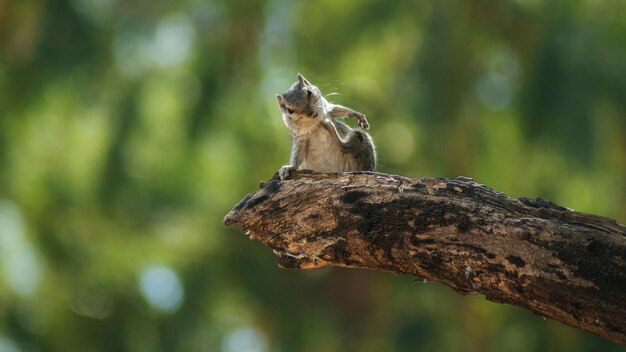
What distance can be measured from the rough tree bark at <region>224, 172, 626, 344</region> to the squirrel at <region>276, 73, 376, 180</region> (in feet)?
2.70

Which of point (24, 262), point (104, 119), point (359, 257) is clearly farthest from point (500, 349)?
point (359, 257)

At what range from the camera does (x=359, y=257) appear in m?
4.46

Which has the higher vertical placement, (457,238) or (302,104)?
(302,104)

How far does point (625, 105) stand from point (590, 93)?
84cm

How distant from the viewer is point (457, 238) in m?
4.21

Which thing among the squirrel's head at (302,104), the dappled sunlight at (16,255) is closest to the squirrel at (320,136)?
the squirrel's head at (302,104)

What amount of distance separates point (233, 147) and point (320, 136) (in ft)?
30.6

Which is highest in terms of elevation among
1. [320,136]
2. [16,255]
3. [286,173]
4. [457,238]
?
[16,255]

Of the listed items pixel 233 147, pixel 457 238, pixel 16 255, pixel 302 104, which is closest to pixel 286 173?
pixel 302 104

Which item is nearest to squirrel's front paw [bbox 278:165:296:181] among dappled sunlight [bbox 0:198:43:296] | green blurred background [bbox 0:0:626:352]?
green blurred background [bbox 0:0:626:352]

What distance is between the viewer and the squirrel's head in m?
5.54

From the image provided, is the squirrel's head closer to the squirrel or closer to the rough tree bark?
the squirrel

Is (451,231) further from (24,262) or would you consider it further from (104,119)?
(24,262)

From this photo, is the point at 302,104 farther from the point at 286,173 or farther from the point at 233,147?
the point at 233,147
